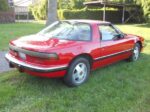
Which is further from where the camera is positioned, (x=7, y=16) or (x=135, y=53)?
(x=7, y=16)

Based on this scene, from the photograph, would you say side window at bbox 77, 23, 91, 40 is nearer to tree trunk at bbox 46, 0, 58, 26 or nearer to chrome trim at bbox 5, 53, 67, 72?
chrome trim at bbox 5, 53, 67, 72

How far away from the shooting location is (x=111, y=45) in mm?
→ 6367

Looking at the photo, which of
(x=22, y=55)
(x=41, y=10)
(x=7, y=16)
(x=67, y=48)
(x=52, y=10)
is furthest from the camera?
(x=41, y=10)

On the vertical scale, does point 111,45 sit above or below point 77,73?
above

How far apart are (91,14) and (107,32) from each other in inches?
1039

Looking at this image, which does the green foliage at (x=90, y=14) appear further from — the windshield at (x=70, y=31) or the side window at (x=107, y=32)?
the windshield at (x=70, y=31)

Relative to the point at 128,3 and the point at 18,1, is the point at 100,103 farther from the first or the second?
the point at 18,1

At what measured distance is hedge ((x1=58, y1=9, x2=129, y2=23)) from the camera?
1239 inches

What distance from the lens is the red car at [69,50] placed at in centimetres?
493

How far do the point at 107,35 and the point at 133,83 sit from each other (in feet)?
4.61

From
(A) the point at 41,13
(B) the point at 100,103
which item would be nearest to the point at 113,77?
(B) the point at 100,103

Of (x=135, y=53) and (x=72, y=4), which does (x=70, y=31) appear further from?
(x=72, y=4)

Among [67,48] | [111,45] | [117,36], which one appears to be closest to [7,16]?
[117,36]

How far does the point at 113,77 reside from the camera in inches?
242
